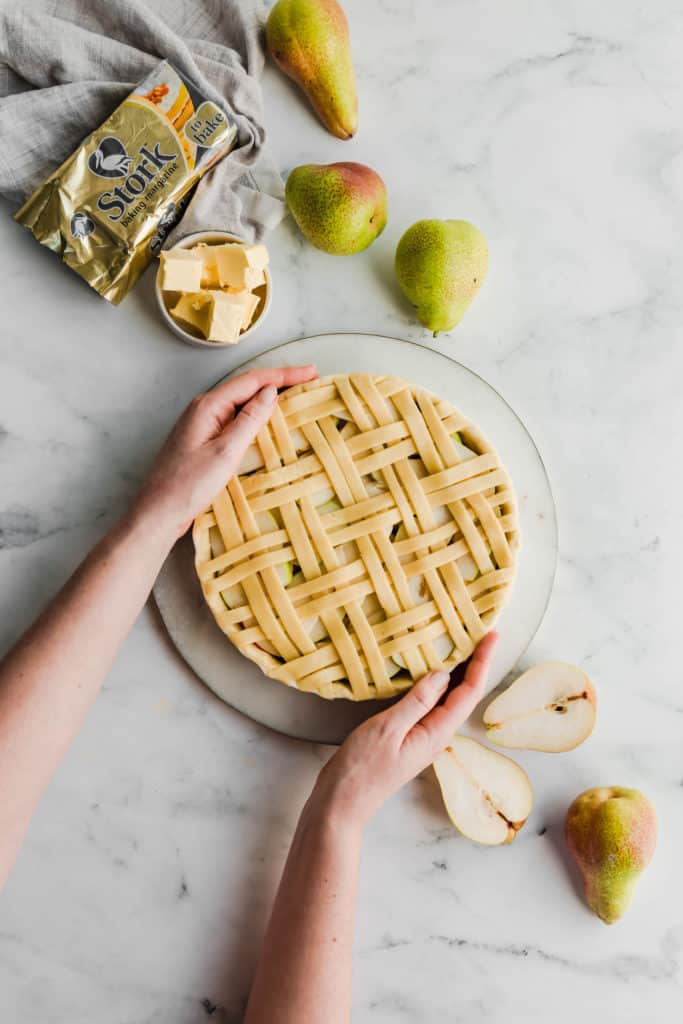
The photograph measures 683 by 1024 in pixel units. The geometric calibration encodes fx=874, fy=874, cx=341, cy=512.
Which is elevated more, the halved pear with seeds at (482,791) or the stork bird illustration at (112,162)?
the stork bird illustration at (112,162)

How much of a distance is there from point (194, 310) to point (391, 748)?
605 mm

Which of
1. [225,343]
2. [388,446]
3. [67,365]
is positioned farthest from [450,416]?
[67,365]

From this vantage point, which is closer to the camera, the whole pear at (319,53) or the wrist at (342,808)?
the wrist at (342,808)

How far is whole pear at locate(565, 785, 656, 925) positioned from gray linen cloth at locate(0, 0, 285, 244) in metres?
0.89

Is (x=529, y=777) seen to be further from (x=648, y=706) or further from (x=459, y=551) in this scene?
(x=459, y=551)

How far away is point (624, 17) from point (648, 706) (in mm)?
999

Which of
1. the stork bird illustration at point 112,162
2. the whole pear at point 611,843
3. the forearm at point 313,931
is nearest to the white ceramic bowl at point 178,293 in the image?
the stork bird illustration at point 112,162

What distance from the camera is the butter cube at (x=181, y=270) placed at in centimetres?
109

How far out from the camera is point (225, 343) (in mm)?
1137

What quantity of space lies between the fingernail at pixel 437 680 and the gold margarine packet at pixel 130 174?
650 millimetres

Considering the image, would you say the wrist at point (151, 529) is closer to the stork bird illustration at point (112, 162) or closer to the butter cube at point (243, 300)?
the butter cube at point (243, 300)

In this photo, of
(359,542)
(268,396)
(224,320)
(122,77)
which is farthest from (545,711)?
(122,77)

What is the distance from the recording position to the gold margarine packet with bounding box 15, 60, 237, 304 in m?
1.12

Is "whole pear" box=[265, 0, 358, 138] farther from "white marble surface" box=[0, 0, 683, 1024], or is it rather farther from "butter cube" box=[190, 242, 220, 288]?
"butter cube" box=[190, 242, 220, 288]
